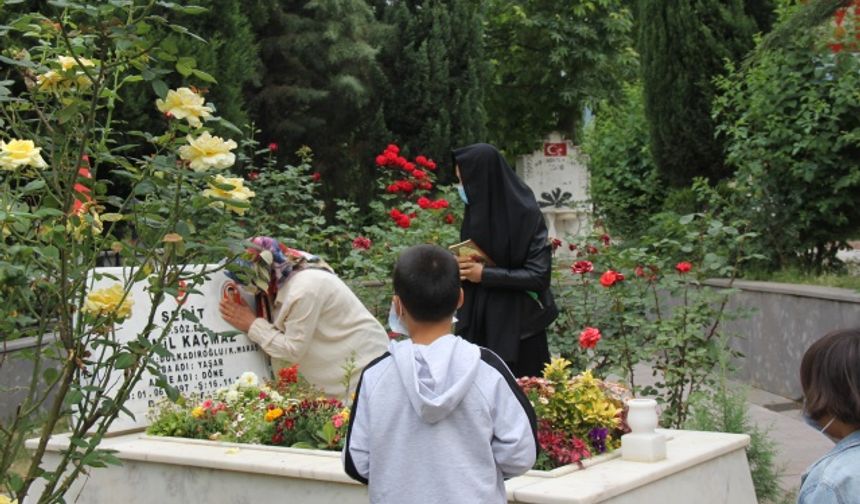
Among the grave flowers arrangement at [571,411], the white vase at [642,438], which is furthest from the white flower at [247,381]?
the white vase at [642,438]

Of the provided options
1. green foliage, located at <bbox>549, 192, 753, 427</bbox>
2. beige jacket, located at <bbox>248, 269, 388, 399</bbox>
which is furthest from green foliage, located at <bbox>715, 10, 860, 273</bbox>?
beige jacket, located at <bbox>248, 269, 388, 399</bbox>

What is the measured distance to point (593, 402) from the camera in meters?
4.54

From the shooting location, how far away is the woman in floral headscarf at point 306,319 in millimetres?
5750

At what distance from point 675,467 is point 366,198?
1057cm

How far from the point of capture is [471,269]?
5.34 m

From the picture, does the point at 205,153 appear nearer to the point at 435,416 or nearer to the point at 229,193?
the point at 229,193

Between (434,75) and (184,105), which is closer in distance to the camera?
(184,105)

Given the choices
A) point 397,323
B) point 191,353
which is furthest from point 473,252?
point 397,323

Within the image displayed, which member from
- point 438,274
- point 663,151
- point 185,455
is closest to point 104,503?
point 185,455

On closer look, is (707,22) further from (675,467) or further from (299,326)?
(675,467)

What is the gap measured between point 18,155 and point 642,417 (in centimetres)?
237

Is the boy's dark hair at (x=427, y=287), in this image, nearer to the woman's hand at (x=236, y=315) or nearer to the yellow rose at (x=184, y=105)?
the yellow rose at (x=184, y=105)

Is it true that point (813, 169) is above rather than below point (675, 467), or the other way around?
above

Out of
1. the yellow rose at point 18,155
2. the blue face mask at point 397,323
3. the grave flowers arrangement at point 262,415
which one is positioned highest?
the yellow rose at point 18,155
